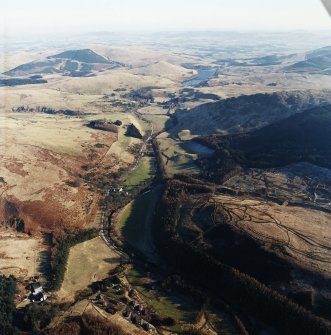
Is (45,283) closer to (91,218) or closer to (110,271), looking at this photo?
(110,271)

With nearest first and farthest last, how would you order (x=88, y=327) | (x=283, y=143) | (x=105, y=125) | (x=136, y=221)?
(x=88, y=327), (x=136, y=221), (x=283, y=143), (x=105, y=125)

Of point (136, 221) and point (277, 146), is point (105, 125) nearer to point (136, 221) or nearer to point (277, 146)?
point (277, 146)

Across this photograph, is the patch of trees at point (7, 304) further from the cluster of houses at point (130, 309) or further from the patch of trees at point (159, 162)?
the patch of trees at point (159, 162)

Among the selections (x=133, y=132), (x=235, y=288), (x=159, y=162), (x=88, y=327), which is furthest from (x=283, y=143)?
(x=88, y=327)

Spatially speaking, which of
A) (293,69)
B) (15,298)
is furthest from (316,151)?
(293,69)

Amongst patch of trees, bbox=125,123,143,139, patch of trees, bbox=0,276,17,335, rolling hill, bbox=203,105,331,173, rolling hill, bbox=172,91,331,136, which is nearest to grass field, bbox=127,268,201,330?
patch of trees, bbox=0,276,17,335
